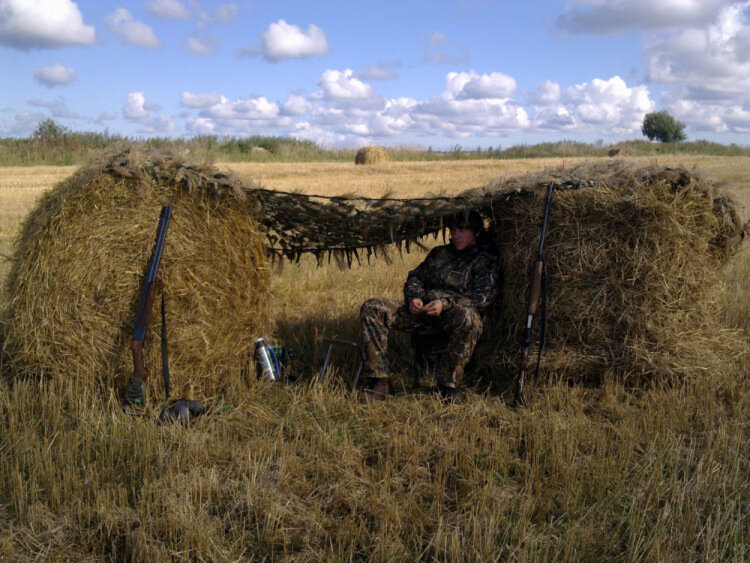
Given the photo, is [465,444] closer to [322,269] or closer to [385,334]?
[385,334]

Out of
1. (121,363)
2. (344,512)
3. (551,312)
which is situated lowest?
(344,512)

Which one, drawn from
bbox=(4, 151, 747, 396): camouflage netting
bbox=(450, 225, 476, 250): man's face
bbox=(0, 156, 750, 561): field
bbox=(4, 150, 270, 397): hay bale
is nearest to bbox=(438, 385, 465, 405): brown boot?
bbox=(0, 156, 750, 561): field

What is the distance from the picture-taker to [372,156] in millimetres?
28391

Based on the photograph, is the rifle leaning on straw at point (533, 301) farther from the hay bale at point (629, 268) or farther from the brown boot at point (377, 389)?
the brown boot at point (377, 389)

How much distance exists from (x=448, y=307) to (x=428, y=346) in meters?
0.43

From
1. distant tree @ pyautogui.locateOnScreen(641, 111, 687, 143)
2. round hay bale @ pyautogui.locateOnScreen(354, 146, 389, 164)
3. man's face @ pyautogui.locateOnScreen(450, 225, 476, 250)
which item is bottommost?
man's face @ pyautogui.locateOnScreen(450, 225, 476, 250)

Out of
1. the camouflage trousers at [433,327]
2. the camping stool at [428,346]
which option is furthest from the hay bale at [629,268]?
the camping stool at [428,346]

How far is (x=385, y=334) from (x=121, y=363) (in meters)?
1.94

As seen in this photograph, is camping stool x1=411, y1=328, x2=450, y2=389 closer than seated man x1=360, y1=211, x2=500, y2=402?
No

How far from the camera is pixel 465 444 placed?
12.9ft

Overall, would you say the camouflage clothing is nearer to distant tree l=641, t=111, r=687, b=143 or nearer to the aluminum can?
the aluminum can

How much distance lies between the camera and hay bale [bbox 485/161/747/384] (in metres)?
4.75

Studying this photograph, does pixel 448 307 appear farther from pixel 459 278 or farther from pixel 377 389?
pixel 377 389

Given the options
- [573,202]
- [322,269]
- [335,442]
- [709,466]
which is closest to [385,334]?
[335,442]
